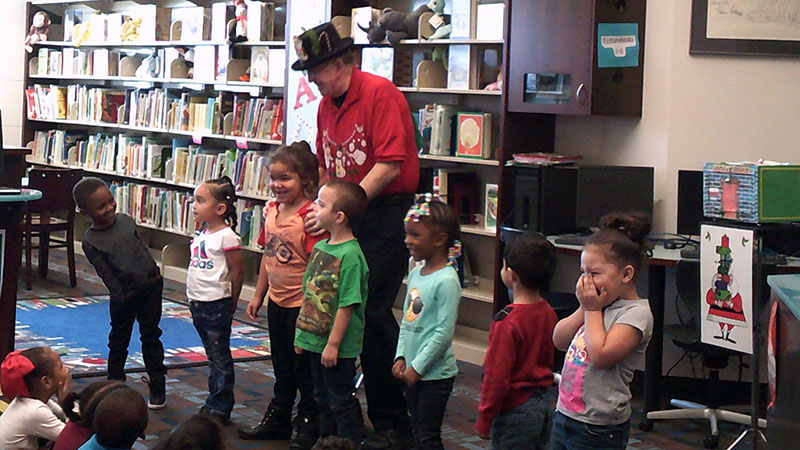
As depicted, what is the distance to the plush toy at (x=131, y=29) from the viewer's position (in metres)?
8.71

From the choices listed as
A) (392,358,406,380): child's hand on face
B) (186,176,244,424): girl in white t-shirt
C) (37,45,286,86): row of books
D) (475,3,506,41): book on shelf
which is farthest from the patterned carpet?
(392,358,406,380): child's hand on face

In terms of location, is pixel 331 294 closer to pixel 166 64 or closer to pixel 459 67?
pixel 459 67

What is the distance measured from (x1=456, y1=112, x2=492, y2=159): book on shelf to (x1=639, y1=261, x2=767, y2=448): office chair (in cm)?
156

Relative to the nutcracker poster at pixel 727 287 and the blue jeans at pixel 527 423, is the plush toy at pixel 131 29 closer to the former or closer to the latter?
the nutcracker poster at pixel 727 287

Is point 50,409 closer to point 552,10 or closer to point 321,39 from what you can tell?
point 321,39

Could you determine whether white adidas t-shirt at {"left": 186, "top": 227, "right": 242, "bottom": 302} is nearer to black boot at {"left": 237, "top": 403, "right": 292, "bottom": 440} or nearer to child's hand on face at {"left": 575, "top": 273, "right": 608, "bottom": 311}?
black boot at {"left": 237, "top": 403, "right": 292, "bottom": 440}

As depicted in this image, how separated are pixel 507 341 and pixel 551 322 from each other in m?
0.17

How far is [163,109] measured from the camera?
8.48 meters

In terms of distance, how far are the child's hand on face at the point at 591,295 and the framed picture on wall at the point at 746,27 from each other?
2.89 metres

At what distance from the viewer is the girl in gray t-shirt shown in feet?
8.79

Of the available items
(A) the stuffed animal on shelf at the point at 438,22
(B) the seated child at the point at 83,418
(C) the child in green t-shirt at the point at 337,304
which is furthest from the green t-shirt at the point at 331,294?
(A) the stuffed animal on shelf at the point at 438,22

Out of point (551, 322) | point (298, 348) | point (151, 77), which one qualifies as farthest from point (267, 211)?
point (151, 77)

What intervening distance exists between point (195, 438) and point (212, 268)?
85.6 inches

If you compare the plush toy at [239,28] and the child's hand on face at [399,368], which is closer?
the child's hand on face at [399,368]
